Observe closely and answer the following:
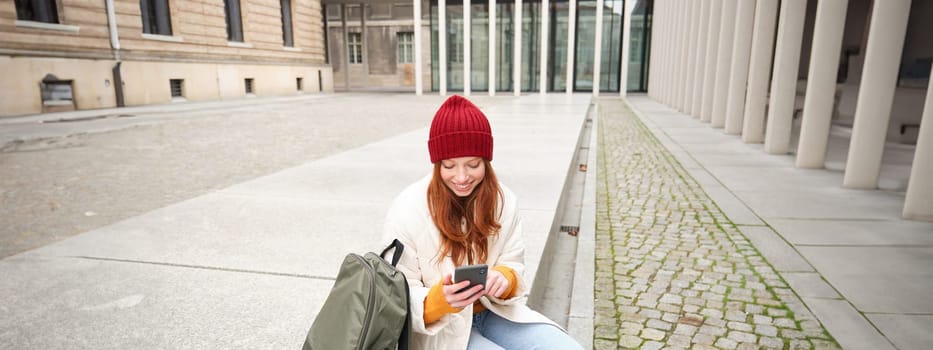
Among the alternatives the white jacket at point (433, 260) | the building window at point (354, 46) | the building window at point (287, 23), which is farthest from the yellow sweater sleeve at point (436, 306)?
the building window at point (354, 46)

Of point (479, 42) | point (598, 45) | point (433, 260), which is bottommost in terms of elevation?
point (433, 260)

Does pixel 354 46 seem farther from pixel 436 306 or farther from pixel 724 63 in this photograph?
pixel 436 306

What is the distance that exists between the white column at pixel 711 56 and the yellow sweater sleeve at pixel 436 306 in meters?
13.3

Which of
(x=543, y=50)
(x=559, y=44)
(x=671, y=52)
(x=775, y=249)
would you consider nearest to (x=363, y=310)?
(x=775, y=249)

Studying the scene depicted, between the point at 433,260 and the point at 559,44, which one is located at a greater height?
the point at 559,44

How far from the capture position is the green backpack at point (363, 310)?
4.92 feet

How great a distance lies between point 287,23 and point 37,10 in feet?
44.2

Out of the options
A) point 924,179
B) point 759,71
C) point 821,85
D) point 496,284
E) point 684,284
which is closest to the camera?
point 496,284

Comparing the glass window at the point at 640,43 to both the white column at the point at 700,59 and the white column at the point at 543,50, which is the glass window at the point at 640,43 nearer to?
the white column at the point at 543,50

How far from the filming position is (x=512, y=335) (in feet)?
6.67

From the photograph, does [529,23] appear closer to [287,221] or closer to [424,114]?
[424,114]

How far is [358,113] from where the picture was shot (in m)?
16.6

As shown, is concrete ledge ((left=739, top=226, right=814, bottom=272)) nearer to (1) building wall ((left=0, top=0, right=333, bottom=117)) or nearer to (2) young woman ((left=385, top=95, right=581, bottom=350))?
(2) young woman ((left=385, top=95, right=581, bottom=350))

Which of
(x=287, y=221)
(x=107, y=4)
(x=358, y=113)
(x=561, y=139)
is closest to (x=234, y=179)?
(x=287, y=221)
